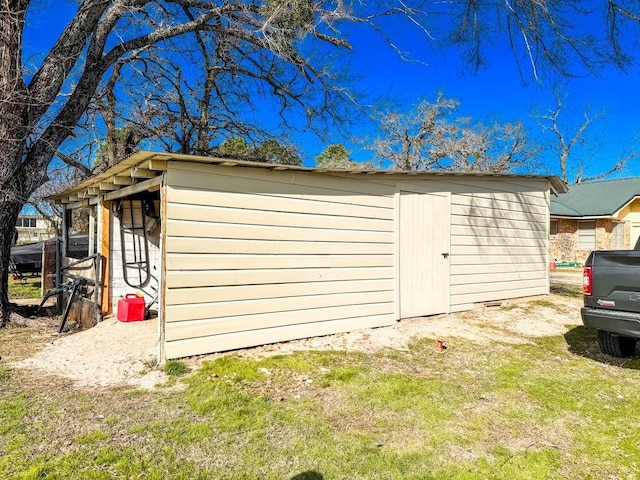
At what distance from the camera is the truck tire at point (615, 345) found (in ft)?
14.9

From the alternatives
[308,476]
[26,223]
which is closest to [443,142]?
[308,476]

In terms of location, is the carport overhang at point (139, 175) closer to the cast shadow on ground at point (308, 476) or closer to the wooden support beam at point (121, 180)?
the wooden support beam at point (121, 180)

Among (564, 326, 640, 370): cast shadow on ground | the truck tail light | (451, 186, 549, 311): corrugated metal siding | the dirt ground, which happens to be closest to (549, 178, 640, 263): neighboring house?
(451, 186, 549, 311): corrugated metal siding

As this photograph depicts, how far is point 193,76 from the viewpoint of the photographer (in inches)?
415

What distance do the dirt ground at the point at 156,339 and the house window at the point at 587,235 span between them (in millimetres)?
11828

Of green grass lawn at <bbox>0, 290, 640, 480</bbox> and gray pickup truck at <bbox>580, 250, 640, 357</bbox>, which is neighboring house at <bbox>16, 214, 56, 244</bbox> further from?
gray pickup truck at <bbox>580, 250, 640, 357</bbox>

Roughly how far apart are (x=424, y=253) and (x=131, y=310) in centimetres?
450

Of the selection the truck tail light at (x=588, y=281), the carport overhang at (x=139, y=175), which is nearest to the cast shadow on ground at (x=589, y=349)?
the truck tail light at (x=588, y=281)

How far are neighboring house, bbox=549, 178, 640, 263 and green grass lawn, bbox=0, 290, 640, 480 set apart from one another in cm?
1486

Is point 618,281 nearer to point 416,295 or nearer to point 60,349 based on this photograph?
point 416,295

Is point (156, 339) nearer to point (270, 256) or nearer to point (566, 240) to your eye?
point (270, 256)

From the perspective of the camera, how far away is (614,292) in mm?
3895

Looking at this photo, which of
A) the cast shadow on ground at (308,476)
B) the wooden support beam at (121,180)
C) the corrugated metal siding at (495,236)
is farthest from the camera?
the corrugated metal siding at (495,236)

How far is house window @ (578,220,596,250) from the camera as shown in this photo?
1730 centimetres
